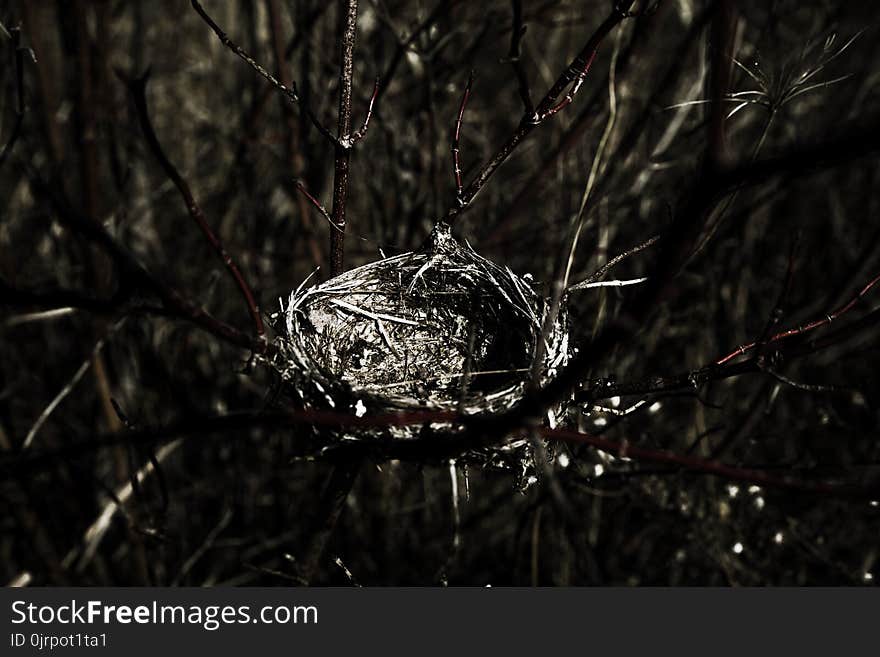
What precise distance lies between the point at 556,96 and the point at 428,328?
96cm

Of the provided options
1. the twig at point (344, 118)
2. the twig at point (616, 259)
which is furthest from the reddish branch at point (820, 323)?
the twig at point (344, 118)

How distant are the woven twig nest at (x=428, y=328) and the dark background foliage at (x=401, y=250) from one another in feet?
1.40

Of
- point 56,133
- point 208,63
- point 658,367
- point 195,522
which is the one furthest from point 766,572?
point 208,63

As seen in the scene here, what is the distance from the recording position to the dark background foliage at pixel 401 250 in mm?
2887

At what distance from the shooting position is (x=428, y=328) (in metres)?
2.53

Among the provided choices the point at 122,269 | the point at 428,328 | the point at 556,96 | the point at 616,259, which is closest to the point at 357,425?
the point at 122,269

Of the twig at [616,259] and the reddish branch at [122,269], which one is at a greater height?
the twig at [616,259]

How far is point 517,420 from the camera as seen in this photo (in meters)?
1.12

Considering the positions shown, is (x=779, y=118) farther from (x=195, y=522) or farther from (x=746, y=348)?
(x=195, y=522)

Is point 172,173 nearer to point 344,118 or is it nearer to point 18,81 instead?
point 344,118

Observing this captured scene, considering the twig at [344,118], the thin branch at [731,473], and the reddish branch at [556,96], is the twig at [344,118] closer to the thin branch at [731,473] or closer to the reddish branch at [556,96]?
the reddish branch at [556,96]

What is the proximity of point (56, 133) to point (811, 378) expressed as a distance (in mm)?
3332

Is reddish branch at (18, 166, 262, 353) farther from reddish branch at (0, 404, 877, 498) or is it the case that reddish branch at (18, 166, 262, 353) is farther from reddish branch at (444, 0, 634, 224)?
reddish branch at (444, 0, 634, 224)

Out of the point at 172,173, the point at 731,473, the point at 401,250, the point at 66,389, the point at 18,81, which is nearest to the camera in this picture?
the point at 731,473
